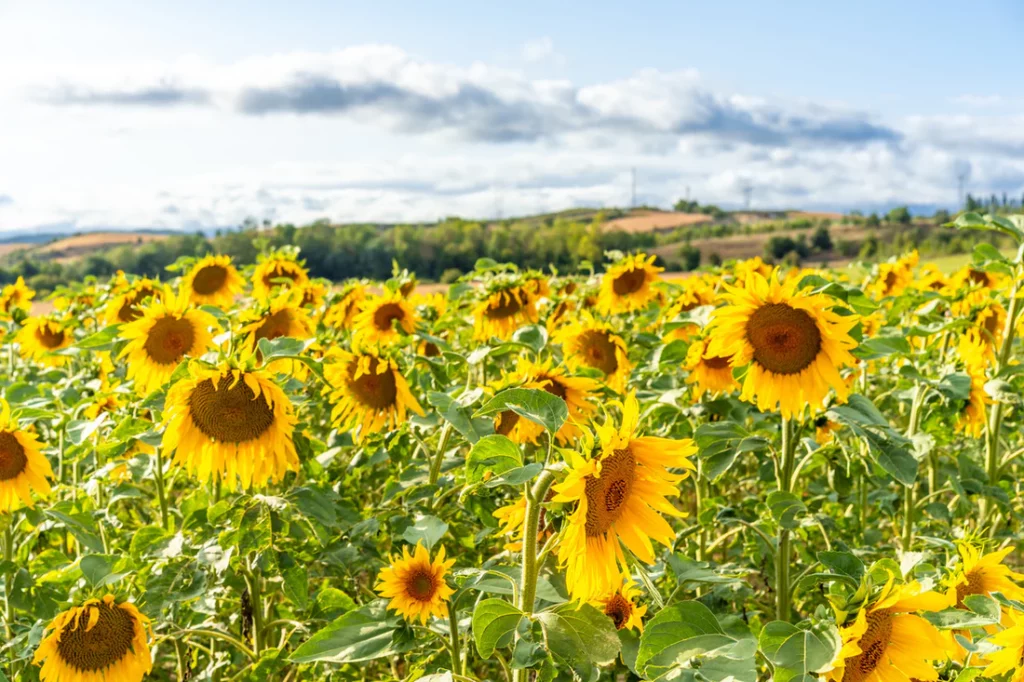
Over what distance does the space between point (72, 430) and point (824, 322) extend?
2.56m

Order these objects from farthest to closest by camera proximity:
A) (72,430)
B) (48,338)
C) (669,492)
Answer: (48,338) < (72,430) < (669,492)

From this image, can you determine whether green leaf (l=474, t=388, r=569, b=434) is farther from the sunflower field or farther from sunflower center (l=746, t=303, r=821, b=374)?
sunflower center (l=746, t=303, r=821, b=374)

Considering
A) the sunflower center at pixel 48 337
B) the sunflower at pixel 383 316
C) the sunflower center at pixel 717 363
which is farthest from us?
the sunflower center at pixel 48 337

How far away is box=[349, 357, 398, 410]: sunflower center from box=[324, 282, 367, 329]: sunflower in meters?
1.86

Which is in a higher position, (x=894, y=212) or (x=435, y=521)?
(x=435, y=521)

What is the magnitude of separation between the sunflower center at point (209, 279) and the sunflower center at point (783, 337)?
3.90 m

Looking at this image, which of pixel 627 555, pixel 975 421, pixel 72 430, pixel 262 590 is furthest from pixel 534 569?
pixel 975 421

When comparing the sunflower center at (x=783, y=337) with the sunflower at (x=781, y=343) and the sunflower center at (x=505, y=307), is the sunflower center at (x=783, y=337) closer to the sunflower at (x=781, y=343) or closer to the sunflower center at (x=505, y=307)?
the sunflower at (x=781, y=343)

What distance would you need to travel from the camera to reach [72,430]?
294 centimetres

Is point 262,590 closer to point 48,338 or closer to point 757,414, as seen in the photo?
point 757,414

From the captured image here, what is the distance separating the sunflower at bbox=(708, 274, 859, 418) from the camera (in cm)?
250

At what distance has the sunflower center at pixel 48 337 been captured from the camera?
5.81 meters

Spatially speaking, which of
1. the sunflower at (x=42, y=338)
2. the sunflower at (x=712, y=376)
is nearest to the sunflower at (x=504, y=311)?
the sunflower at (x=712, y=376)

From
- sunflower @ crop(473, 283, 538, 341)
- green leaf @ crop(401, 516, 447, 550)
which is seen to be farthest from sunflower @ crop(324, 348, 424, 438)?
sunflower @ crop(473, 283, 538, 341)
